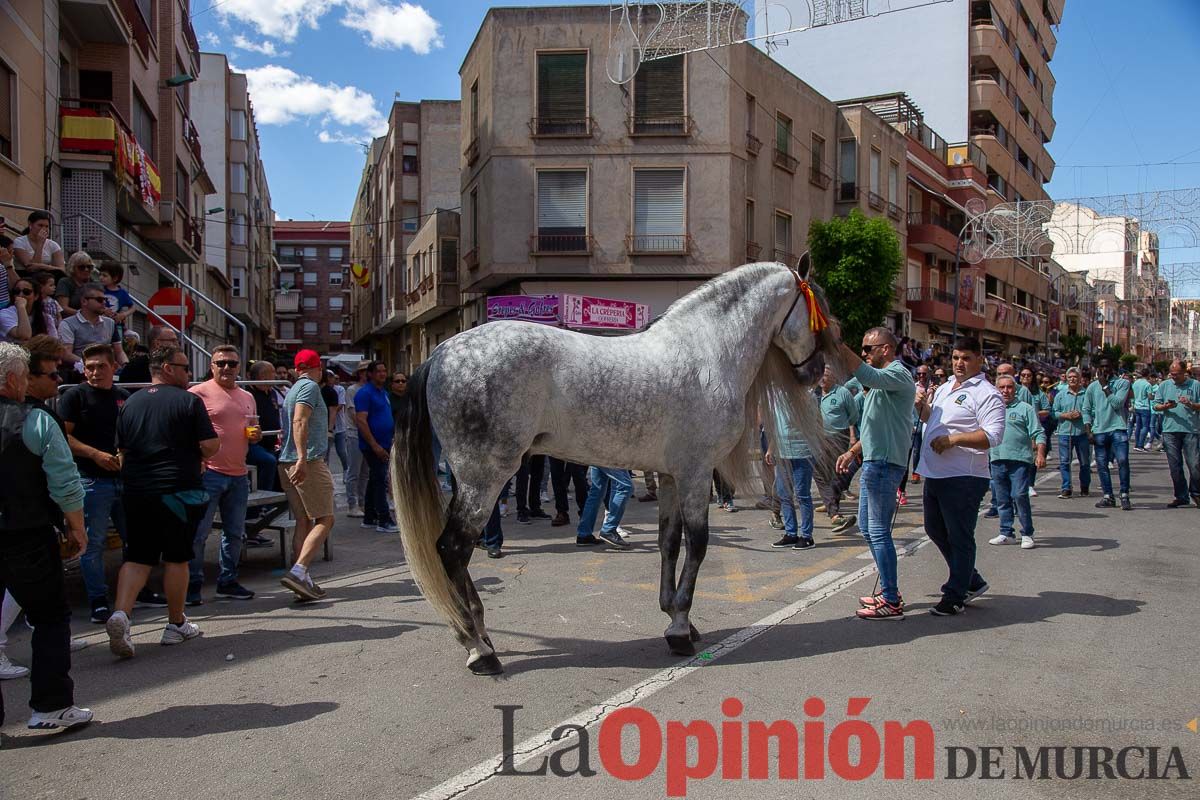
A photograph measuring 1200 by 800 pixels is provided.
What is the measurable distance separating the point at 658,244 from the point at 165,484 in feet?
70.7

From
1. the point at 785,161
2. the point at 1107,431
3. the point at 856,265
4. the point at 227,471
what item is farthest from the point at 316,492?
the point at 785,161

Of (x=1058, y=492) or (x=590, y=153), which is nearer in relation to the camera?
(x=1058, y=492)

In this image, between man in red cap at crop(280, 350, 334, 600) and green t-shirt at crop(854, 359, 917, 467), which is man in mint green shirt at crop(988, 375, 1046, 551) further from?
man in red cap at crop(280, 350, 334, 600)

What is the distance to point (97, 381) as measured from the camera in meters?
6.24

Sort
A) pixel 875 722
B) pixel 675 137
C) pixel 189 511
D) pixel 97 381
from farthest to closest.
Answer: pixel 675 137
pixel 97 381
pixel 189 511
pixel 875 722

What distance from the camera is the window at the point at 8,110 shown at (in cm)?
1345

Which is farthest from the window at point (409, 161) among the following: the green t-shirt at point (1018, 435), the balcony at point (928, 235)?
the green t-shirt at point (1018, 435)

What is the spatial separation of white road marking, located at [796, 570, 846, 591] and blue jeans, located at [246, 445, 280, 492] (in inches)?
214

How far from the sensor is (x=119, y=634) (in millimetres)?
5059

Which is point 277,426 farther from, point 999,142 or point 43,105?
point 999,142

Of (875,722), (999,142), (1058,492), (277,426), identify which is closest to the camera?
(875,722)

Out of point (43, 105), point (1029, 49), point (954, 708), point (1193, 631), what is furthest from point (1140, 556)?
point (1029, 49)

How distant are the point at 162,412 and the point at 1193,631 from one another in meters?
7.12

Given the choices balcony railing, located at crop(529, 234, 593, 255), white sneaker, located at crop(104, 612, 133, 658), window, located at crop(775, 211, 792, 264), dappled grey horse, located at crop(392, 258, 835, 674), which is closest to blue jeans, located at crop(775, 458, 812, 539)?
dappled grey horse, located at crop(392, 258, 835, 674)
